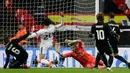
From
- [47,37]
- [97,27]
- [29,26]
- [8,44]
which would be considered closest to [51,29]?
[47,37]

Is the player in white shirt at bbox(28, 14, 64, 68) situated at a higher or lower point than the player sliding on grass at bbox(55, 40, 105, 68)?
higher

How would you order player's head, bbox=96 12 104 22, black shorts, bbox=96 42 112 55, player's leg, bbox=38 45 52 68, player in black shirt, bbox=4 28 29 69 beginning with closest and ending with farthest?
player's head, bbox=96 12 104 22, black shorts, bbox=96 42 112 55, player in black shirt, bbox=4 28 29 69, player's leg, bbox=38 45 52 68

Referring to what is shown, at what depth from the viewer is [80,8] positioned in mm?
24109

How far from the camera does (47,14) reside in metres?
25.3

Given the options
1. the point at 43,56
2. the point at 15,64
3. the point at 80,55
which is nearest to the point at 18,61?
the point at 15,64

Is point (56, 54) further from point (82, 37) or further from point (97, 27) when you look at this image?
point (97, 27)

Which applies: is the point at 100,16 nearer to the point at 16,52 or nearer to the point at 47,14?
the point at 16,52

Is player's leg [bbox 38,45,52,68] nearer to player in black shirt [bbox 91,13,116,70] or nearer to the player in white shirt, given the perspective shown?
the player in white shirt

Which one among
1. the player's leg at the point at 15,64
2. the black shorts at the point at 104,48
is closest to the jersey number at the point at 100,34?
the black shorts at the point at 104,48

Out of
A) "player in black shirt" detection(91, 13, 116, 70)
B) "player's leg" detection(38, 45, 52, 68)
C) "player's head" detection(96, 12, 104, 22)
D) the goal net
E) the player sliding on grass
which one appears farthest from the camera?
the goal net

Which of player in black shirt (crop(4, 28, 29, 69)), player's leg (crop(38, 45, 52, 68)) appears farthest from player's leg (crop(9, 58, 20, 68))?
player's leg (crop(38, 45, 52, 68))

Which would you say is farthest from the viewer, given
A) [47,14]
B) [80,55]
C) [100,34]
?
[47,14]

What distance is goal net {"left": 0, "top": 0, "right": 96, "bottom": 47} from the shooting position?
24.0 m

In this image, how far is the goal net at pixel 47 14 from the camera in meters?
24.0
